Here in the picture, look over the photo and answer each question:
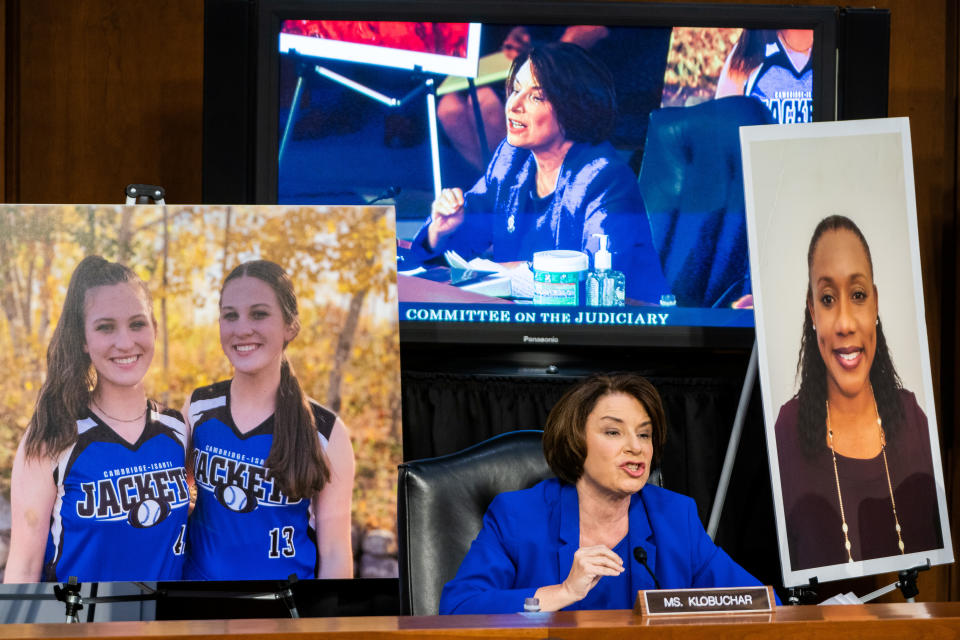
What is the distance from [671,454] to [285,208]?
137 centimetres

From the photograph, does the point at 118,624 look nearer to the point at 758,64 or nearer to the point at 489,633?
the point at 489,633

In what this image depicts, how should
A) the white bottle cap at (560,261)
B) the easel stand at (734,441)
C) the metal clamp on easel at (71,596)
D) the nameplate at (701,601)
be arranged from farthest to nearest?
1. the white bottle cap at (560,261)
2. the easel stand at (734,441)
3. the metal clamp on easel at (71,596)
4. the nameplate at (701,601)

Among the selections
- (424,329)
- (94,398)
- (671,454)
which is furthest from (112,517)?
(671,454)

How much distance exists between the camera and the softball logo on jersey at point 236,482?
2502 mm

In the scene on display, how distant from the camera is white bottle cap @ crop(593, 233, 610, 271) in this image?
3.20 metres

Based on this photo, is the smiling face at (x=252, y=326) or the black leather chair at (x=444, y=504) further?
the smiling face at (x=252, y=326)

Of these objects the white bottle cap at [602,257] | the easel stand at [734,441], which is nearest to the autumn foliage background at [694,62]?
the white bottle cap at [602,257]

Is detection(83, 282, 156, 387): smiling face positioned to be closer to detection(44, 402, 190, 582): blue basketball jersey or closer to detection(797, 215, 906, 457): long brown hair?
detection(44, 402, 190, 582): blue basketball jersey

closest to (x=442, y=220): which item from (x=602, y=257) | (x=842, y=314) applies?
(x=602, y=257)

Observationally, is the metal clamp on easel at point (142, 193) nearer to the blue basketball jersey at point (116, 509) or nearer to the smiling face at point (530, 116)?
the blue basketball jersey at point (116, 509)

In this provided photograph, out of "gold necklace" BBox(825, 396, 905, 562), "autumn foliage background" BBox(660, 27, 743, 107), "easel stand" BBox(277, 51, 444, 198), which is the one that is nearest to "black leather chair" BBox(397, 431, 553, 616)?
"gold necklace" BBox(825, 396, 905, 562)

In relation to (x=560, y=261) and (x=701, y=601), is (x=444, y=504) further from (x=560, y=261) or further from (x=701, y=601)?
(x=560, y=261)

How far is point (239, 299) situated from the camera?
259cm

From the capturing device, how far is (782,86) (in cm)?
324
